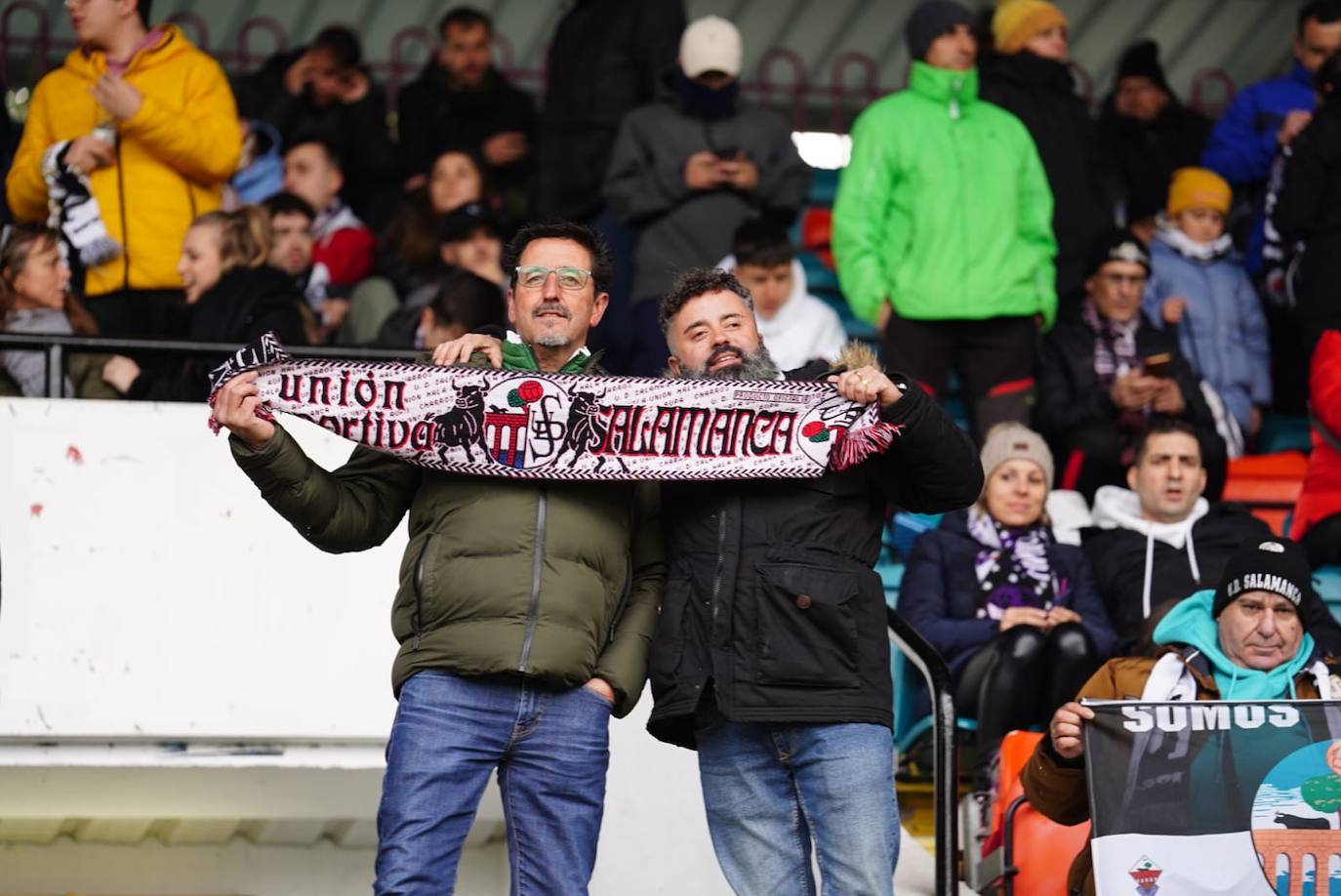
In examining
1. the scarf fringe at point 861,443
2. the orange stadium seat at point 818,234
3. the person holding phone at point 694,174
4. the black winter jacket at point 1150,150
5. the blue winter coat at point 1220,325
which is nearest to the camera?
the scarf fringe at point 861,443

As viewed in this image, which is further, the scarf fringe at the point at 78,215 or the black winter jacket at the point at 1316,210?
the black winter jacket at the point at 1316,210

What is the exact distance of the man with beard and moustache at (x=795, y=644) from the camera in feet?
14.8

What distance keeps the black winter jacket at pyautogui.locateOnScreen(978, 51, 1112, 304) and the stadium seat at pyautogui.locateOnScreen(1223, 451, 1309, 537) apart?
1067 mm

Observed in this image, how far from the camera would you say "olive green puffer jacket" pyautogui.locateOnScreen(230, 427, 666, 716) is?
4496mm

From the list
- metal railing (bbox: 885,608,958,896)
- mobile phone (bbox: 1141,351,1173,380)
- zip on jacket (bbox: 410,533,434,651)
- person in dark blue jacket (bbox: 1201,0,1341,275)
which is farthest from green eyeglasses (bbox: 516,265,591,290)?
person in dark blue jacket (bbox: 1201,0,1341,275)

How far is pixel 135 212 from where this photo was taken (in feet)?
25.2

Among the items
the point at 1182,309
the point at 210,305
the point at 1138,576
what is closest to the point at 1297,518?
the point at 1138,576

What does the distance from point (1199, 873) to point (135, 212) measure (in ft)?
14.2

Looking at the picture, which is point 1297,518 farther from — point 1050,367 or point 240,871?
point 240,871

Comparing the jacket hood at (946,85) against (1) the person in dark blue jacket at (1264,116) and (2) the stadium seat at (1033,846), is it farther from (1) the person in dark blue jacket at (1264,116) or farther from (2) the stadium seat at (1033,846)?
(2) the stadium seat at (1033,846)

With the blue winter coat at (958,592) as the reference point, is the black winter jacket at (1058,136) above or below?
above

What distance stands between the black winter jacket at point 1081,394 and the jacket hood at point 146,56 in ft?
11.1

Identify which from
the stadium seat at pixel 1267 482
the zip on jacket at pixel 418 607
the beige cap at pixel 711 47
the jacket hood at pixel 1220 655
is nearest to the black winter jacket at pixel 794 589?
the zip on jacket at pixel 418 607

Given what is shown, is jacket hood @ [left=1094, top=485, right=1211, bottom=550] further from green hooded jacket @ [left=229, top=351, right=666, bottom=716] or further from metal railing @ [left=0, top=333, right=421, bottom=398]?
green hooded jacket @ [left=229, top=351, right=666, bottom=716]
